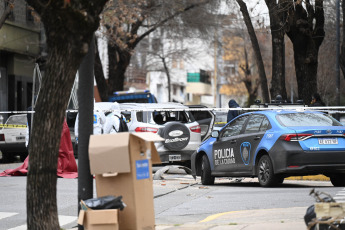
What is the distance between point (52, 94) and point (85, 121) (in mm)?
712

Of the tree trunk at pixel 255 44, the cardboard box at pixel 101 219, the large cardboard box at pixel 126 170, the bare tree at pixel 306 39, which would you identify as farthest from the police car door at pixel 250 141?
the tree trunk at pixel 255 44

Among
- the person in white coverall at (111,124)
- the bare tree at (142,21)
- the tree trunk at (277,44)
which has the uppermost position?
the bare tree at (142,21)

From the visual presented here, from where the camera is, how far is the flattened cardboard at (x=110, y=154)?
7.46 m

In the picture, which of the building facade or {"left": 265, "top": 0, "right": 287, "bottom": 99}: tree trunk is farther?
the building facade

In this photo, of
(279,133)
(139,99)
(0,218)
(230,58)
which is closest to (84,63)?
(0,218)

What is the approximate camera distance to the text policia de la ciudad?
15.8m

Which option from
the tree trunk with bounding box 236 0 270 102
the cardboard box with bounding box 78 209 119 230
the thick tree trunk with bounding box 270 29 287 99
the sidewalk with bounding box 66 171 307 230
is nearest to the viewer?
the cardboard box with bounding box 78 209 119 230

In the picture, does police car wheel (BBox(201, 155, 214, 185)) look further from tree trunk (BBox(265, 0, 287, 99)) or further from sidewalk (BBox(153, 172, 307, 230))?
tree trunk (BBox(265, 0, 287, 99))

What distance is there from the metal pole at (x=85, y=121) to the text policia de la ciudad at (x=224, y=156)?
295 inches

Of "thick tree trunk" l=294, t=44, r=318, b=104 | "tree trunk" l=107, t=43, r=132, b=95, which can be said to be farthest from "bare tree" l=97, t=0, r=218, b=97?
"thick tree trunk" l=294, t=44, r=318, b=104

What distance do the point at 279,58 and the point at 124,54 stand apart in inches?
517

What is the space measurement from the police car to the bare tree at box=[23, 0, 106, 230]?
6797 mm

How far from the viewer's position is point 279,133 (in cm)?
1419

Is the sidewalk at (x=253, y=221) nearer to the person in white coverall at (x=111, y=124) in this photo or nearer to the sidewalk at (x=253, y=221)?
the sidewalk at (x=253, y=221)
